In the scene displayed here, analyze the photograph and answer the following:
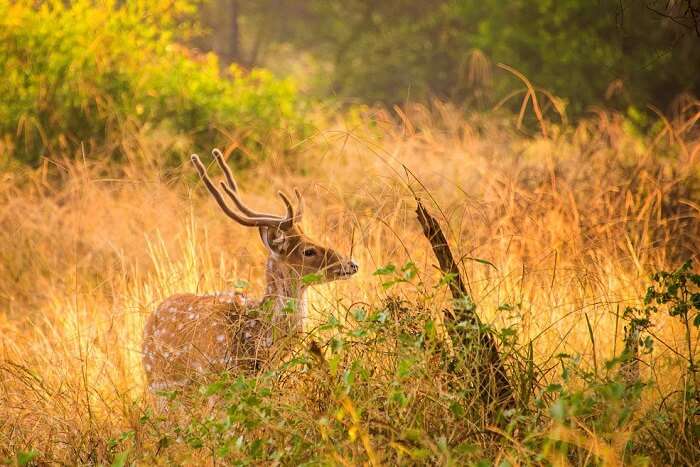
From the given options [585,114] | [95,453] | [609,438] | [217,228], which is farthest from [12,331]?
[585,114]

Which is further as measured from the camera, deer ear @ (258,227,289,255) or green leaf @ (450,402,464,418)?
deer ear @ (258,227,289,255)

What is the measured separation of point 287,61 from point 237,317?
2862 centimetres

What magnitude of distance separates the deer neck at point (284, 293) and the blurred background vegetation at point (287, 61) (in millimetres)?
942

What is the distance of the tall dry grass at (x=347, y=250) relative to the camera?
4.66 metres

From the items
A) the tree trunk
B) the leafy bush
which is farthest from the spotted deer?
the leafy bush

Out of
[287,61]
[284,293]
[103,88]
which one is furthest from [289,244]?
[287,61]

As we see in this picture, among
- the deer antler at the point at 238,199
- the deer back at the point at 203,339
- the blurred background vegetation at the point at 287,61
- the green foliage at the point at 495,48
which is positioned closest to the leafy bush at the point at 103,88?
the blurred background vegetation at the point at 287,61

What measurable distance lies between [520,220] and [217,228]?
2194 millimetres

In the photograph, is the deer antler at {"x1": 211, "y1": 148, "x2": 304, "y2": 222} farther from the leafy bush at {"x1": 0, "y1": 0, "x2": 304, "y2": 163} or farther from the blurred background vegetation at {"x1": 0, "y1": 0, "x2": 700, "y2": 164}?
the leafy bush at {"x1": 0, "y1": 0, "x2": 304, "y2": 163}

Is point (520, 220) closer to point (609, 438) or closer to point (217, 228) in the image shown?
point (217, 228)

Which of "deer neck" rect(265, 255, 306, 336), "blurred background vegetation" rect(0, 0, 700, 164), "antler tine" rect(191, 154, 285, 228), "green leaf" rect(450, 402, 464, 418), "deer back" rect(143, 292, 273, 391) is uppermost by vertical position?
"green leaf" rect(450, 402, 464, 418)

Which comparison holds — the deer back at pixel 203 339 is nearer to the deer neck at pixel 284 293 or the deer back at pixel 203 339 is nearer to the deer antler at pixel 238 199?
the deer neck at pixel 284 293

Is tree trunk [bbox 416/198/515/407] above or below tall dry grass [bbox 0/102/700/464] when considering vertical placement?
above

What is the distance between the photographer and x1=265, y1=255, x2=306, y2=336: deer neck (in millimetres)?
4910
